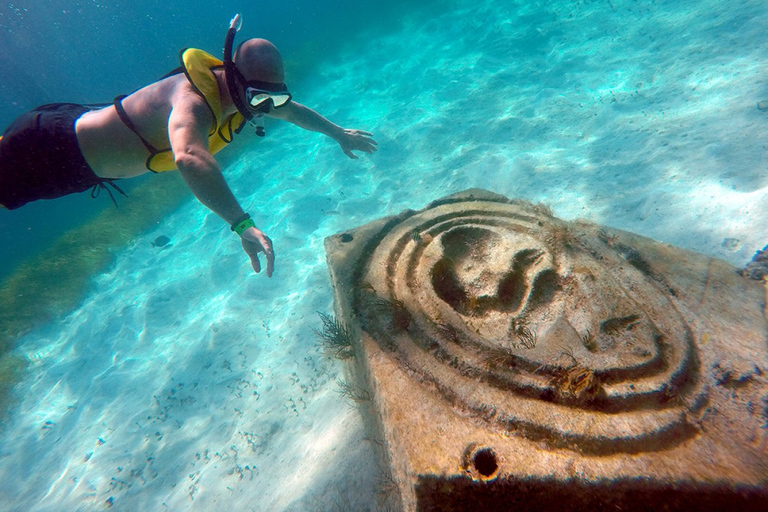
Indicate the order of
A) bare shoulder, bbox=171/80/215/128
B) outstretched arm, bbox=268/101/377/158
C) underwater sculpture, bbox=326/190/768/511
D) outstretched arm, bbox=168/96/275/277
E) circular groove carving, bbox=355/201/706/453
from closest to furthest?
underwater sculpture, bbox=326/190/768/511 < circular groove carving, bbox=355/201/706/453 < outstretched arm, bbox=168/96/275/277 < bare shoulder, bbox=171/80/215/128 < outstretched arm, bbox=268/101/377/158

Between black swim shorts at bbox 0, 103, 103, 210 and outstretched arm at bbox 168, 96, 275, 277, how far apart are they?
1.45 meters

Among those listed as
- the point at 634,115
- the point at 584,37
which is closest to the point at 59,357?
the point at 634,115

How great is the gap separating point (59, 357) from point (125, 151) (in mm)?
9388

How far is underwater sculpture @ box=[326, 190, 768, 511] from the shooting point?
5.95 ft

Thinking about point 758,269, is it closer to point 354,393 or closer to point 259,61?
point 354,393

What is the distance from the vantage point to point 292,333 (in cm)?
638

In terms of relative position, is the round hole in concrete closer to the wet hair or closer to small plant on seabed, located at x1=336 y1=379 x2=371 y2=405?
small plant on seabed, located at x1=336 y1=379 x2=371 y2=405

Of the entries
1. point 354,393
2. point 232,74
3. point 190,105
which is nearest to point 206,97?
point 190,105

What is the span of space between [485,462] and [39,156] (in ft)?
16.4

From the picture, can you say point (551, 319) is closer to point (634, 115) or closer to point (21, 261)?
point (634, 115)

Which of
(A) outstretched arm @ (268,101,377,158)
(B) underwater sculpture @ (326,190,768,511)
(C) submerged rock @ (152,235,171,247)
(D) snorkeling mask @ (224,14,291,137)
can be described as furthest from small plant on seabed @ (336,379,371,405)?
(C) submerged rock @ (152,235,171,247)

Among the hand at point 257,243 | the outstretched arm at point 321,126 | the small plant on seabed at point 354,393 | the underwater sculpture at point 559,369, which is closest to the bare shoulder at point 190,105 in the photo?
the hand at point 257,243

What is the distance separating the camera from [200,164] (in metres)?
2.74

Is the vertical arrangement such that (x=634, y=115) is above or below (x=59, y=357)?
above
